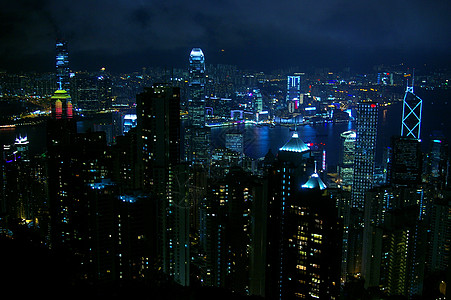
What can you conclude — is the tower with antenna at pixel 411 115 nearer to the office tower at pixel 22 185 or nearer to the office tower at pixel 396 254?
the office tower at pixel 396 254

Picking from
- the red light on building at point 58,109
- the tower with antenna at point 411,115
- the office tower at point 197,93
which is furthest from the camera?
the office tower at point 197,93

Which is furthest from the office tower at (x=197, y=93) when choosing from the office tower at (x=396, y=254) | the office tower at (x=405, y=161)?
the office tower at (x=396, y=254)

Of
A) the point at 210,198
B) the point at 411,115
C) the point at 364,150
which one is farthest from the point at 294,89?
the point at 210,198

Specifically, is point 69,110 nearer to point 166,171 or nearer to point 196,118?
point 196,118

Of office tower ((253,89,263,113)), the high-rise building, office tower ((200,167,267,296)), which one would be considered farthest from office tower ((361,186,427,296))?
office tower ((253,89,263,113))

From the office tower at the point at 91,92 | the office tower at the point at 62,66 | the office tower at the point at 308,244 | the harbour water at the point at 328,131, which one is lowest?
the office tower at the point at 308,244

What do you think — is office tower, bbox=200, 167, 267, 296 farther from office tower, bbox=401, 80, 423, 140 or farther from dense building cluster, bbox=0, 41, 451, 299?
office tower, bbox=401, 80, 423, 140
